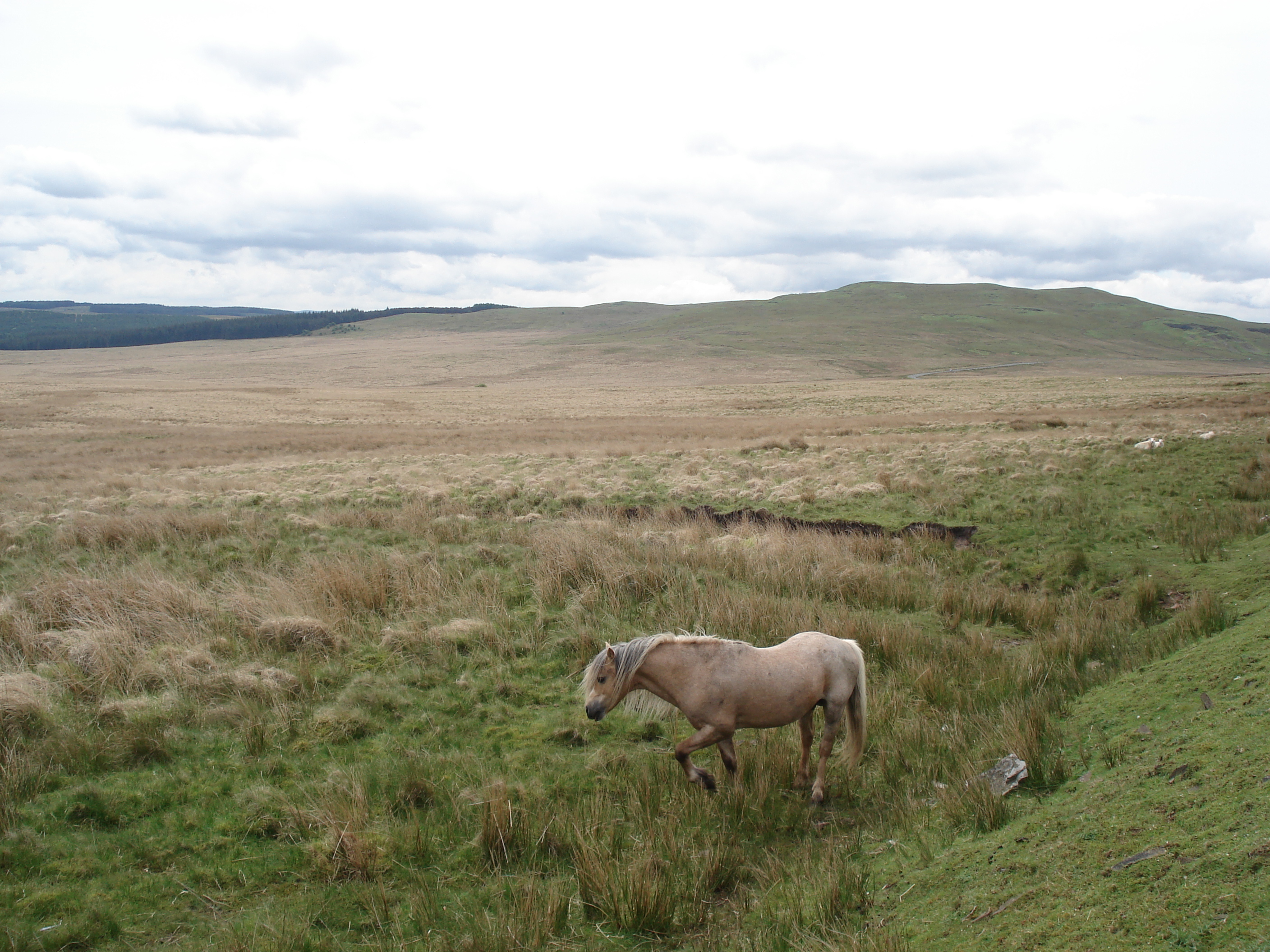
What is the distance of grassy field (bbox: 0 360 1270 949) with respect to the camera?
4.16m

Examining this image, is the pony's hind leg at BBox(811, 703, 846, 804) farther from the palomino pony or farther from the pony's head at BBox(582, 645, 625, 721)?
the pony's head at BBox(582, 645, 625, 721)

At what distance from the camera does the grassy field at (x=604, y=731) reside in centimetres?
416

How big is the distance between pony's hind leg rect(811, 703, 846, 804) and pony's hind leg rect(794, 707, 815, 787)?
0.09 meters

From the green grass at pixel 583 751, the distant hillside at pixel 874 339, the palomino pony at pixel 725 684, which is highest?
the distant hillside at pixel 874 339

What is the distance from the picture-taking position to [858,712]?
20.4 ft

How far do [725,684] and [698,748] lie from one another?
20.9 inches

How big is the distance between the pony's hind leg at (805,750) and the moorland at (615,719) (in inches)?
7.9

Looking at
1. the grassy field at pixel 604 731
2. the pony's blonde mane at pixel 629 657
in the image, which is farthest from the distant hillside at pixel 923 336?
the pony's blonde mane at pixel 629 657

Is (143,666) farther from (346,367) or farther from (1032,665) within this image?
(346,367)

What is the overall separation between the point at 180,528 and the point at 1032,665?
1429 cm

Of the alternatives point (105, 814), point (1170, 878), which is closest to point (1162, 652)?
point (1170, 878)

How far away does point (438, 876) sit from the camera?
4918mm

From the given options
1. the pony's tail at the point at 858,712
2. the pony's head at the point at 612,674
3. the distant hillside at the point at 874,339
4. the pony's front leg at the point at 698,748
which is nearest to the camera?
the pony's front leg at the point at 698,748

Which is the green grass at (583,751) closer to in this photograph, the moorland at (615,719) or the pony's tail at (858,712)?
the moorland at (615,719)
